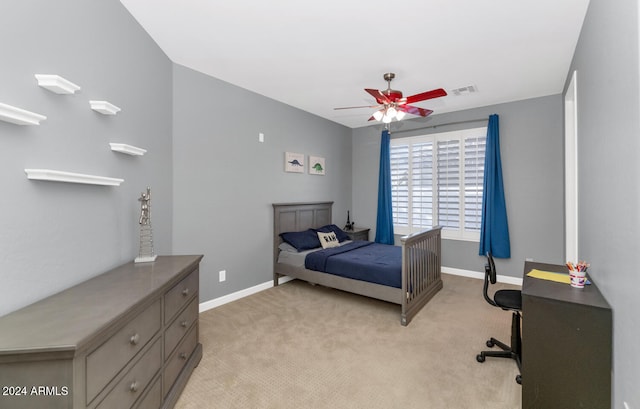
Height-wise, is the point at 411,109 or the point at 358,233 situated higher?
the point at 411,109

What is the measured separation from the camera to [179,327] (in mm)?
1908

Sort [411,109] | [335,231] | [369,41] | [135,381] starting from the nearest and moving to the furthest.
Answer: [135,381], [369,41], [411,109], [335,231]

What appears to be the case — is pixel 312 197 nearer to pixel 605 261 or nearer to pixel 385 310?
pixel 385 310

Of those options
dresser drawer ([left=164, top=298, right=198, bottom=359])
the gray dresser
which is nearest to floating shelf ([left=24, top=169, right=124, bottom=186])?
the gray dresser

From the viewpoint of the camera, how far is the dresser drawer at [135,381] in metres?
1.23

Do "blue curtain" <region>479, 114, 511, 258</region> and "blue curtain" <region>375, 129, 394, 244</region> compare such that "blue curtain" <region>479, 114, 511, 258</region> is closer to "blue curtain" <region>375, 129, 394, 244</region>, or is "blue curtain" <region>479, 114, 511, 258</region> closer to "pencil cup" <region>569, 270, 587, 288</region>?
"blue curtain" <region>375, 129, 394, 244</region>

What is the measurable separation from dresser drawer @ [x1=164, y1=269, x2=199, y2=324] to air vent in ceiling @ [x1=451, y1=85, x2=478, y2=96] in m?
3.63

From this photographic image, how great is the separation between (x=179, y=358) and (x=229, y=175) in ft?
6.82

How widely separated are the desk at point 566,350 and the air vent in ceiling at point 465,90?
2765mm

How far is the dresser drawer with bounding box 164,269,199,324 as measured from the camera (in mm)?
1734

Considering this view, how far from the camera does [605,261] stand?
64.6 inches

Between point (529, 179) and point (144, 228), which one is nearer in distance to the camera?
point (144, 228)

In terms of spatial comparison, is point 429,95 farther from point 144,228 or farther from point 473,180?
point 144,228

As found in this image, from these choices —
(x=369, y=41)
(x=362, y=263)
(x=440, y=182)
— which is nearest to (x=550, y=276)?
(x=362, y=263)
